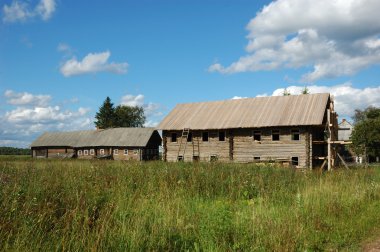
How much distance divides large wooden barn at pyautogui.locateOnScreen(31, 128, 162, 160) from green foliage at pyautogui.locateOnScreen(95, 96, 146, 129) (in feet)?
74.8

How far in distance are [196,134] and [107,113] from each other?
52.7 m

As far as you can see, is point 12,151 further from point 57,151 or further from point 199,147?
point 199,147

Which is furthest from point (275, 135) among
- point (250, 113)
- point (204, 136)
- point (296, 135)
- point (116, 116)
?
point (116, 116)

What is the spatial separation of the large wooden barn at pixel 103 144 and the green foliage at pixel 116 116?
74.8ft

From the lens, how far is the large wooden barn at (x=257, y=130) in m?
29.0

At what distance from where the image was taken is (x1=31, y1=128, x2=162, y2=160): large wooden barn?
50.3m

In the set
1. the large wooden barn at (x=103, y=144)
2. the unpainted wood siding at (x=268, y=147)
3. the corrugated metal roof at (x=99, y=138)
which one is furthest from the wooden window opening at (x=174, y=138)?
the corrugated metal roof at (x=99, y=138)

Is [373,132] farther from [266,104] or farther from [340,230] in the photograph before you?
[340,230]

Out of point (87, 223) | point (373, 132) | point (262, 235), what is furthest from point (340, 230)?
point (373, 132)

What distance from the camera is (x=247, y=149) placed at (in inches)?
1238

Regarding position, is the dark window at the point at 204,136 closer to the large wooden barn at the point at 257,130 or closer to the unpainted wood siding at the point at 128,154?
the large wooden barn at the point at 257,130

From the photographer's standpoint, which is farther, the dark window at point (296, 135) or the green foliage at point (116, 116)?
the green foliage at point (116, 116)

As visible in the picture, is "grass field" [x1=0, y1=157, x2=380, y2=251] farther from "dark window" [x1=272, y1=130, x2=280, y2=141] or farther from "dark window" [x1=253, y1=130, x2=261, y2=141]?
"dark window" [x1=253, y1=130, x2=261, y2=141]

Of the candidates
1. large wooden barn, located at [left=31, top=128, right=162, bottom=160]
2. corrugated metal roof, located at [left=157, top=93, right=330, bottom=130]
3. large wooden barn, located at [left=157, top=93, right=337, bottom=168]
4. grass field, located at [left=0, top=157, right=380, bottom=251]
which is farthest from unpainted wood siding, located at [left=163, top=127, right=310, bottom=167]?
grass field, located at [left=0, top=157, right=380, bottom=251]
